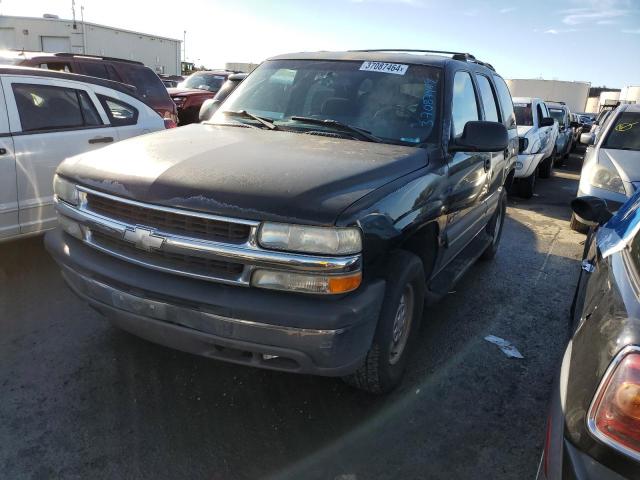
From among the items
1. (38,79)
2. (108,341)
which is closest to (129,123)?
(38,79)

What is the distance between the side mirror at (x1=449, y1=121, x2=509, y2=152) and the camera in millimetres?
3242

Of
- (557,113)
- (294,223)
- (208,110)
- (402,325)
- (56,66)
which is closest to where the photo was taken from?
(294,223)

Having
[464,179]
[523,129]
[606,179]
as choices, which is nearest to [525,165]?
[523,129]

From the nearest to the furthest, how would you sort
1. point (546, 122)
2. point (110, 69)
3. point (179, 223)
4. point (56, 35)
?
point (179, 223)
point (110, 69)
point (546, 122)
point (56, 35)

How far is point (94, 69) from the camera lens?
898cm

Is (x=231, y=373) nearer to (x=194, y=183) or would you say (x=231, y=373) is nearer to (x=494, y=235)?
(x=194, y=183)

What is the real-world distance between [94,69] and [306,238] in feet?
27.5

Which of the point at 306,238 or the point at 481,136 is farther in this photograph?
the point at 481,136

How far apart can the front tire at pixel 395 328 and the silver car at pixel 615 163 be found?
273 cm

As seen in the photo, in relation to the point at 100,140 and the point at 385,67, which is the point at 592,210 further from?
the point at 100,140

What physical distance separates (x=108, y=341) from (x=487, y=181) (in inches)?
127

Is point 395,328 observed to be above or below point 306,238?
below

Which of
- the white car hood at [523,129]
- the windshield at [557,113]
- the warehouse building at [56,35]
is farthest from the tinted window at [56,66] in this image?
the warehouse building at [56,35]

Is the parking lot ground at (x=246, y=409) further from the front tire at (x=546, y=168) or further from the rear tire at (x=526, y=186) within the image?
the front tire at (x=546, y=168)
